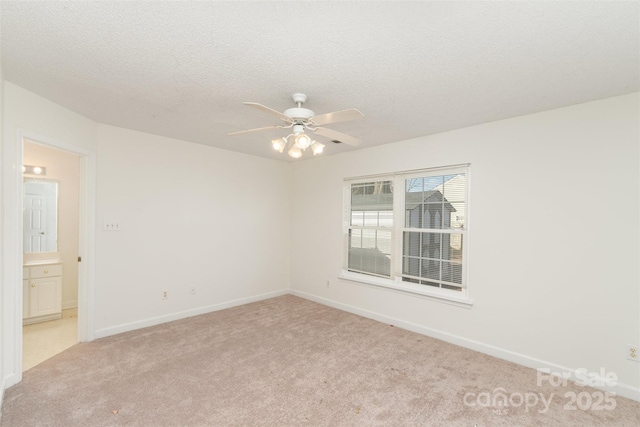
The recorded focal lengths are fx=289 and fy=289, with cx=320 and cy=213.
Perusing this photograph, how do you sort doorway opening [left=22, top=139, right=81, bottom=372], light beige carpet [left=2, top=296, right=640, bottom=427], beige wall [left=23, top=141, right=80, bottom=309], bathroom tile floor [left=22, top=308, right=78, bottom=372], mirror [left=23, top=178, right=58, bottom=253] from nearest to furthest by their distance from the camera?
light beige carpet [left=2, top=296, right=640, bottom=427] < bathroom tile floor [left=22, top=308, right=78, bottom=372] < doorway opening [left=22, top=139, right=81, bottom=372] < mirror [left=23, top=178, right=58, bottom=253] < beige wall [left=23, top=141, right=80, bottom=309]

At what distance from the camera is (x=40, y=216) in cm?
425

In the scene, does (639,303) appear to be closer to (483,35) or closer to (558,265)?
(558,265)

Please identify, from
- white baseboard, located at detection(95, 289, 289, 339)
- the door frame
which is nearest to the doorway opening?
white baseboard, located at detection(95, 289, 289, 339)

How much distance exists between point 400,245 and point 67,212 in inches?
199

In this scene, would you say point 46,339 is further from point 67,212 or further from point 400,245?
point 400,245

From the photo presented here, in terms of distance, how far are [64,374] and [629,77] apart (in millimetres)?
5229

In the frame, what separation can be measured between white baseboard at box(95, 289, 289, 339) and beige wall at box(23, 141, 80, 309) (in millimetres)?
1684

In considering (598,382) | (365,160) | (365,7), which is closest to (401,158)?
(365,160)

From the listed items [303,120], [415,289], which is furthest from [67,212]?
[415,289]

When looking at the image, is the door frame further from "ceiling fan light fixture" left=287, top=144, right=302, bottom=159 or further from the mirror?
"ceiling fan light fixture" left=287, top=144, right=302, bottom=159

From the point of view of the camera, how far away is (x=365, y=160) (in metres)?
4.34

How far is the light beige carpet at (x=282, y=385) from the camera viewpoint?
2.11 metres

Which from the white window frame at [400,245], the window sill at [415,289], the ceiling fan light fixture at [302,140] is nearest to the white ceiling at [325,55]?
the ceiling fan light fixture at [302,140]

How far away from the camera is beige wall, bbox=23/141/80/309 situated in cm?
432
